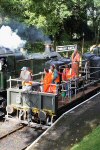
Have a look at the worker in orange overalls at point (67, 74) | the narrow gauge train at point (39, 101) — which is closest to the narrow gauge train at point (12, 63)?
the narrow gauge train at point (39, 101)

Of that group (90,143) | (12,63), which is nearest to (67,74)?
(12,63)

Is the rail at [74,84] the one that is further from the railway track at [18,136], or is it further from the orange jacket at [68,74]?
the railway track at [18,136]

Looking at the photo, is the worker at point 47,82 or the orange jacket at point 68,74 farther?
the orange jacket at point 68,74

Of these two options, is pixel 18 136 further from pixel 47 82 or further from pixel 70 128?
pixel 47 82

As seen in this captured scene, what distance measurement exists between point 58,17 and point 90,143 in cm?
2451

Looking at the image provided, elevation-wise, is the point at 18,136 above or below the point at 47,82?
below

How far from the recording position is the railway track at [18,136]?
1178cm

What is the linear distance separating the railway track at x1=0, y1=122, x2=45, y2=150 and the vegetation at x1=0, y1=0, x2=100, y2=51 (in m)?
14.5

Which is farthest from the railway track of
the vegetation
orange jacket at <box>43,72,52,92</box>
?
the vegetation

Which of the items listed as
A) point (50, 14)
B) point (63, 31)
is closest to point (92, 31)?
point (63, 31)

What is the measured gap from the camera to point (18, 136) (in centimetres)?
1277

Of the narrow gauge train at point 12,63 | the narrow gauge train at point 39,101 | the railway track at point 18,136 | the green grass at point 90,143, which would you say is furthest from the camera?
the narrow gauge train at point 12,63

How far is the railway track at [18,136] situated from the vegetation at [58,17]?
47.7 feet

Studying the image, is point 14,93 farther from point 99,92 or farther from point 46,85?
point 99,92
